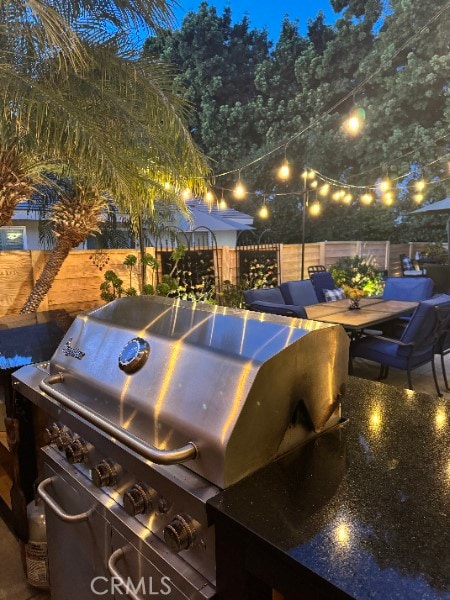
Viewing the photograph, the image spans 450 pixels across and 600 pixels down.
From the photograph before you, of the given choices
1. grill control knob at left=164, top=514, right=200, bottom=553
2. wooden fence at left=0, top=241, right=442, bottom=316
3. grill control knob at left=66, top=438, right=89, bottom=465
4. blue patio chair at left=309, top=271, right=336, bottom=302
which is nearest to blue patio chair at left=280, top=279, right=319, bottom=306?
blue patio chair at left=309, top=271, right=336, bottom=302

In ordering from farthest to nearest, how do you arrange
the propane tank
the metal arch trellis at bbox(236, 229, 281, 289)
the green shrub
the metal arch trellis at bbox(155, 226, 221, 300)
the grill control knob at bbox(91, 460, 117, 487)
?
the green shrub, the metal arch trellis at bbox(236, 229, 281, 289), the metal arch trellis at bbox(155, 226, 221, 300), the propane tank, the grill control knob at bbox(91, 460, 117, 487)

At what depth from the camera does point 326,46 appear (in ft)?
51.6

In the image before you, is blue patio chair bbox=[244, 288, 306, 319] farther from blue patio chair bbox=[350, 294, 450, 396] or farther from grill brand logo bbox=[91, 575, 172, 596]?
grill brand logo bbox=[91, 575, 172, 596]

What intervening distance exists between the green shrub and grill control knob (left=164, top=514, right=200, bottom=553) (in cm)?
624

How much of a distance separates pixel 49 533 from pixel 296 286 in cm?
421

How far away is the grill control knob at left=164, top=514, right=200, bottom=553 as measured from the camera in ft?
2.80

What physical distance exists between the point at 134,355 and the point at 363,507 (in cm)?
68

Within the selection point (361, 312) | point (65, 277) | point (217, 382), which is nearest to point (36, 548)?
point (217, 382)

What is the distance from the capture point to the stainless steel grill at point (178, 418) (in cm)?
87

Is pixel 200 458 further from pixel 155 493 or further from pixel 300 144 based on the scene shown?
pixel 300 144

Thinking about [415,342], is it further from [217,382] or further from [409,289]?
[217,382]

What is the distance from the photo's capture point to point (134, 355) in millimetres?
1148

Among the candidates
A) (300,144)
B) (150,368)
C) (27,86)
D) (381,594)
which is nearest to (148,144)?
(27,86)

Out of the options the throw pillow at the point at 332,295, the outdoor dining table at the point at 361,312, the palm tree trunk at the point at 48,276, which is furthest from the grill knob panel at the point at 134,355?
the throw pillow at the point at 332,295
